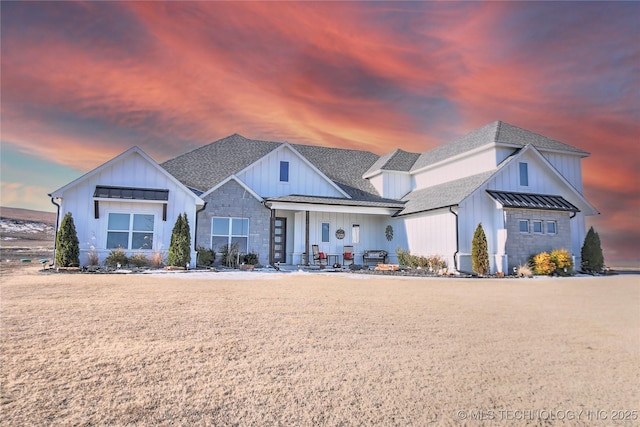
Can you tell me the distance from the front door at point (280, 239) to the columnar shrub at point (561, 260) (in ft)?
44.3

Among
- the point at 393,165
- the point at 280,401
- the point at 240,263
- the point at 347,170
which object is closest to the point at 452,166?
the point at 393,165

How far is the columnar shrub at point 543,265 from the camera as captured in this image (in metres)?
19.7

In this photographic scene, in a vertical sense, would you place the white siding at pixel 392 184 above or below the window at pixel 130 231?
above

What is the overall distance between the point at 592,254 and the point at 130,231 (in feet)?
76.2

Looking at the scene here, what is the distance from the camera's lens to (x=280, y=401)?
4078mm

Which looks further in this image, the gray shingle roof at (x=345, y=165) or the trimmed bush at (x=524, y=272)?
the gray shingle roof at (x=345, y=165)

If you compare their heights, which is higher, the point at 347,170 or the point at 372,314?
the point at 347,170

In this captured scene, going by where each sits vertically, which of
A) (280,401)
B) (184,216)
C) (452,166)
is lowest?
(280,401)

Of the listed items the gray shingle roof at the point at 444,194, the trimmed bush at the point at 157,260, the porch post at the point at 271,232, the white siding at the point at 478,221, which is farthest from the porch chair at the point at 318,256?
the trimmed bush at the point at 157,260

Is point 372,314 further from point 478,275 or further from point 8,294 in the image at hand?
point 478,275

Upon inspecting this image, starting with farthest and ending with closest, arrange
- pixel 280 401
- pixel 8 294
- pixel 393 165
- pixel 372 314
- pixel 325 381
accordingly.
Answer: pixel 393 165, pixel 8 294, pixel 372 314, pixel 325 381, pixel 280 401

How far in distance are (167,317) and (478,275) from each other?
15620 mm

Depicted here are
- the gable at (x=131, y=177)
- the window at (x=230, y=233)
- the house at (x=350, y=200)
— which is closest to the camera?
the gable at (x=131, y=177)

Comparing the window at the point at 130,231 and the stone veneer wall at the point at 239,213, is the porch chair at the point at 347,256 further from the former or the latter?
the window at the point at 130,231
